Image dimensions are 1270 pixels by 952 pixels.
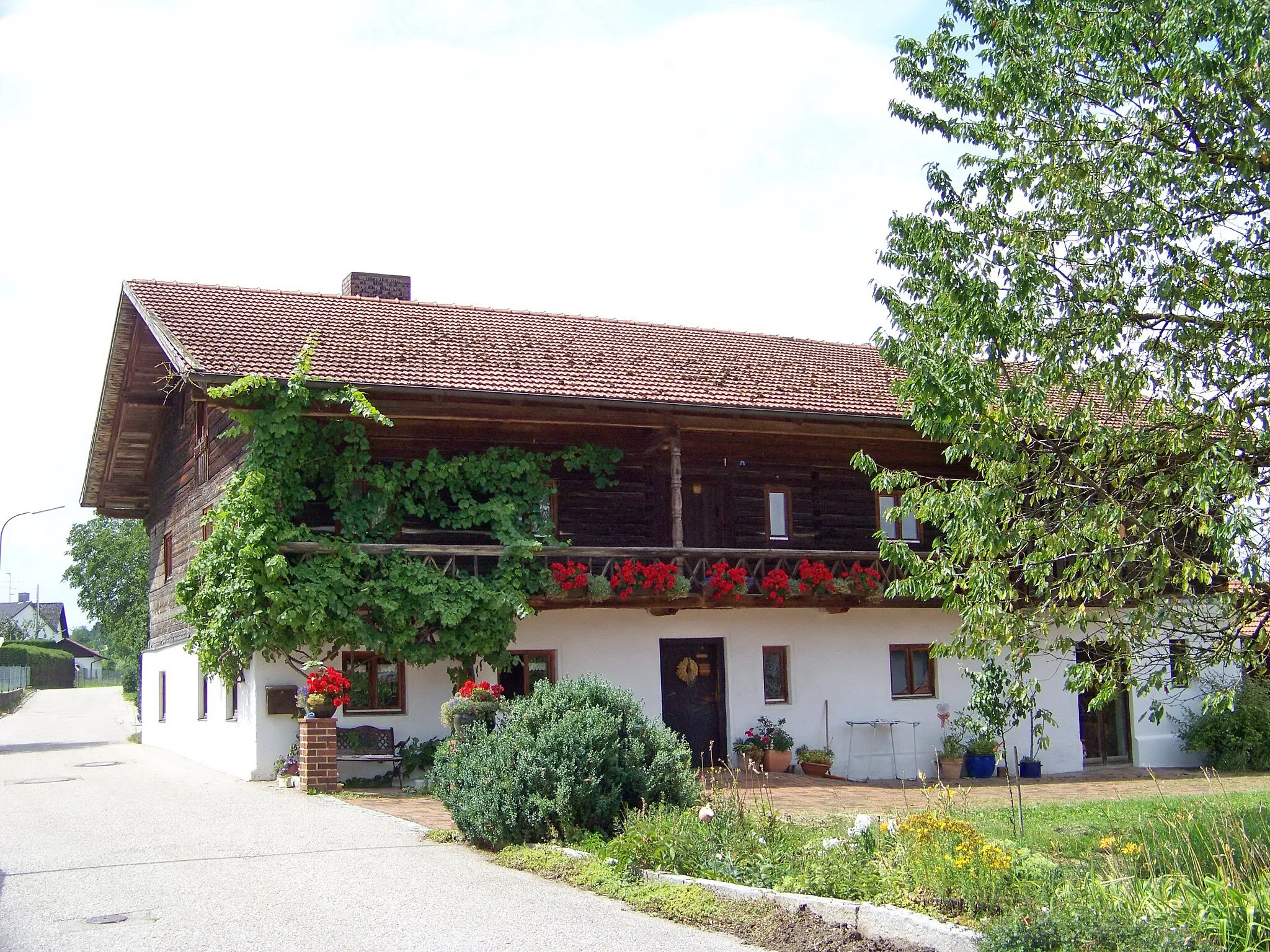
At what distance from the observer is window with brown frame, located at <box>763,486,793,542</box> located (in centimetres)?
2142

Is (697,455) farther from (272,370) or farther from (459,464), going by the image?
(272,370)

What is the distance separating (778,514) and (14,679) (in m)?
54.1

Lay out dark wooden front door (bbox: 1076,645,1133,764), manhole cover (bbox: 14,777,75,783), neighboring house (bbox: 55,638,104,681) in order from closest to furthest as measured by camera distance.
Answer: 1. manhole cover (bbox: 14,777,75,783)
2. dark wooden front door (bbox: 1076,645,1133,764)
3. neighboring house (bbox: 55,638,104,681)

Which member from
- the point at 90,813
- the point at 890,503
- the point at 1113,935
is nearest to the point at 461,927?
the point at 1113,935

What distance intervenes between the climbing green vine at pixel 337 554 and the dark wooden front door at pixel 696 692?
10.2 ft

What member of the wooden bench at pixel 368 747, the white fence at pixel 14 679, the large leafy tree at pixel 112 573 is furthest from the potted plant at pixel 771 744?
the white fence at pixel 14 679

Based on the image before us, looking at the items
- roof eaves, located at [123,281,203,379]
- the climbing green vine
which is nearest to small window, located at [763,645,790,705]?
the climbing green vine

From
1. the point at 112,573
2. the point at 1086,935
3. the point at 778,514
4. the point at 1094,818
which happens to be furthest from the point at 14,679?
the point at 1086,935

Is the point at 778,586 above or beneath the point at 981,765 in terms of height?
above

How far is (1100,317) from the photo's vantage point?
10.4 metres

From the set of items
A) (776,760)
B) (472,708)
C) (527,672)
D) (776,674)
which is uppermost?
(527,672)

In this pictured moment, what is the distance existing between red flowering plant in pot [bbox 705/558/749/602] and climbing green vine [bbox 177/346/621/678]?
2.54 metres

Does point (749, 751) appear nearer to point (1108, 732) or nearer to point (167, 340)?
point (1108, 732)

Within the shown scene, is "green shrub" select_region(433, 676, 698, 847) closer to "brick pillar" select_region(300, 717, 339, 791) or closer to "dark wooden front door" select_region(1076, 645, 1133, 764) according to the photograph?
"brick pillar" select_region(300, 717, 339, 791)
